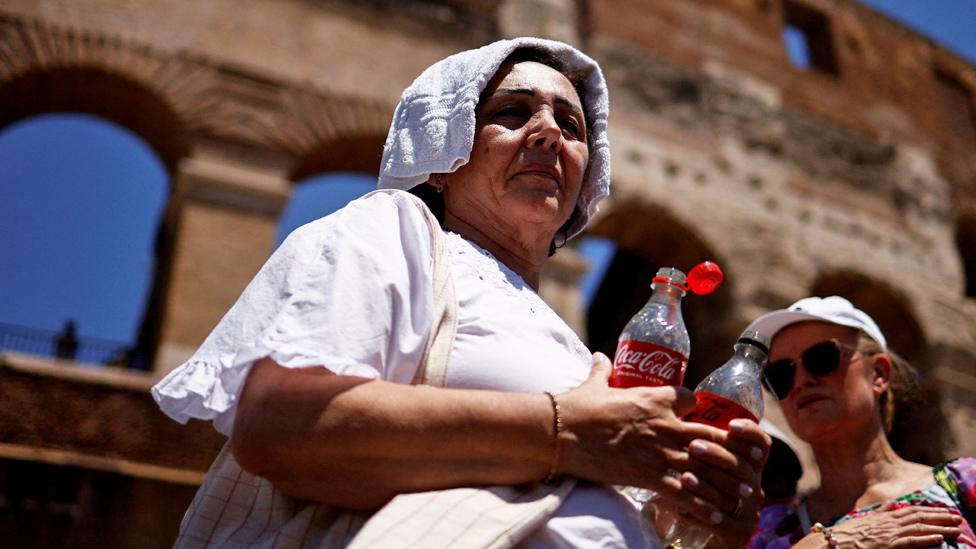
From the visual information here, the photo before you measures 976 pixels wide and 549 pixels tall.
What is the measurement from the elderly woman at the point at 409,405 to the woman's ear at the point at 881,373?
1.57 meters

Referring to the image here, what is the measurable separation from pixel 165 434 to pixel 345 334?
568cm

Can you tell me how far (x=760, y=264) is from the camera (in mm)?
10164

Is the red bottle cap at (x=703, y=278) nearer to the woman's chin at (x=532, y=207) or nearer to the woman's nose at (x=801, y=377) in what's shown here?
the woman's chin at (x=532, y=207)

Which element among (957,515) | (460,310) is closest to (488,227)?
(460,310)

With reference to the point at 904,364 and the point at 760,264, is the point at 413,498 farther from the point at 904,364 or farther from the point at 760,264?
the point at 760,264

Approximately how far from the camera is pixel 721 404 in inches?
70.7

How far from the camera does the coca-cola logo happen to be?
1779 mm

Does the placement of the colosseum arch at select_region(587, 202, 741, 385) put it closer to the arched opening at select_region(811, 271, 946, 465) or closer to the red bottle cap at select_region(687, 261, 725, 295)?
the arched opening at select_region(811, 271, 946, 465)

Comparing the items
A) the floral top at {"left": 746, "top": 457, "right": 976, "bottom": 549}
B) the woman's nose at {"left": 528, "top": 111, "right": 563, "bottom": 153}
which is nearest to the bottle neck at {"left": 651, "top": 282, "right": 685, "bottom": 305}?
the woman's nose at {"left": 528, "top": 111, "right": 563, "bottom": 153}

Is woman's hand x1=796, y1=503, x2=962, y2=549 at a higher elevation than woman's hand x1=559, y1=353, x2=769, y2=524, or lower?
lower

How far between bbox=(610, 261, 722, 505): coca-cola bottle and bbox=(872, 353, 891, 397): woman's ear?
1420 millimetres

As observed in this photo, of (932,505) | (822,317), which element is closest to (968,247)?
(822,317)

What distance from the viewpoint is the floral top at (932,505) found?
101 inches

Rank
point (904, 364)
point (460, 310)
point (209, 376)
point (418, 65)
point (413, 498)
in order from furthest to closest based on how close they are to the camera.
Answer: point (418, 65) → point (904, 364) → point (460, 310) → point (209, 376) → point (413, 498)
